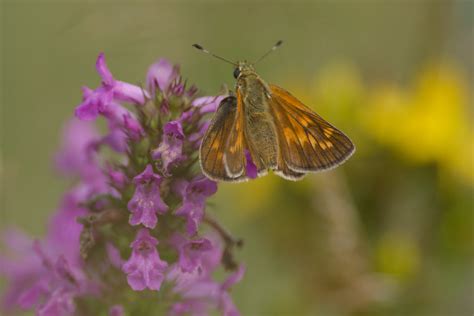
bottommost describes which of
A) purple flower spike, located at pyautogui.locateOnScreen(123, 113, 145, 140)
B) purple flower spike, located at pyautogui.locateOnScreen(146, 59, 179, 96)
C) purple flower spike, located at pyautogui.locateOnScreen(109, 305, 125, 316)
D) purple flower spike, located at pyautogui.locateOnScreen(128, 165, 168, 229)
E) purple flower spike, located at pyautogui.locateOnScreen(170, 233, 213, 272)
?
purple flower spike, located at pyautogui.locateOnScreen(109, 305, 125, 316)

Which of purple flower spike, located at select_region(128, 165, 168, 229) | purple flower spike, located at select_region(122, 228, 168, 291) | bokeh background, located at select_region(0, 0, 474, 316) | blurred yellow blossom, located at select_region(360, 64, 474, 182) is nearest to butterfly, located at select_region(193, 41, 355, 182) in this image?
purple flower spike, located at select_region(128, 165, 168, 229)

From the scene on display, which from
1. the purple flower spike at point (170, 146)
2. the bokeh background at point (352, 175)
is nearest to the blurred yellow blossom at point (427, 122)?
the bokeh background at point (352, 175)

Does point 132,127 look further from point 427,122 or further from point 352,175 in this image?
point 427,122

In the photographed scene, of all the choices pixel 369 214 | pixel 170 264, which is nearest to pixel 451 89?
pixel 369 214

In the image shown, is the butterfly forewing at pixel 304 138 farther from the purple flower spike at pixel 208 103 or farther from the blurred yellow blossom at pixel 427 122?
the blurred yellow blossom at pixel 427 122

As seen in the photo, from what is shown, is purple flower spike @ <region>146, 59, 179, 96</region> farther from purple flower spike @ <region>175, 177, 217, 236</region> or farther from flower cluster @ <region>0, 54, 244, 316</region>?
purple flower spike @ <region>175, 177, 217, 236</region>

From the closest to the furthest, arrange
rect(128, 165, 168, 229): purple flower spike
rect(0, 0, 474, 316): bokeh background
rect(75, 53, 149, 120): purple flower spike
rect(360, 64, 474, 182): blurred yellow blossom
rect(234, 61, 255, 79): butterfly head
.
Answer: rect(128, 165, 168, 229): purple flower spike < rect(75, 53, 149, 120): purple flower spike < rect(234, 61, 255, 79): butterfly head < rect(0, 0, 474, 316): bokeh background < rect(360, 64, 474, 182): blurred yellow blossom
